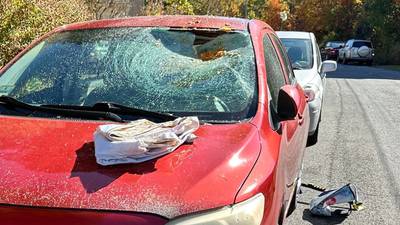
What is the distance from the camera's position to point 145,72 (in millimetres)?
3586

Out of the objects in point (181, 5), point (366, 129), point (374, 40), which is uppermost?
point (181, 5)

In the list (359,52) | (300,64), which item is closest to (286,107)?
(300,64)

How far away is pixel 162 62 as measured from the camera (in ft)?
12.0

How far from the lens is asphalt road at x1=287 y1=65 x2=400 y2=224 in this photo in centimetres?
523

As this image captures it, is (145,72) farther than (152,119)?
Yes

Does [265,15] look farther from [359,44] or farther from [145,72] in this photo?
[145,72]

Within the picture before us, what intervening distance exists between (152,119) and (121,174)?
719 mm

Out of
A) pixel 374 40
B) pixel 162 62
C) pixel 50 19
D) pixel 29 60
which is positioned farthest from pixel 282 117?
pixel 374 40

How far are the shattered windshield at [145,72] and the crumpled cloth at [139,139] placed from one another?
15.2 inches

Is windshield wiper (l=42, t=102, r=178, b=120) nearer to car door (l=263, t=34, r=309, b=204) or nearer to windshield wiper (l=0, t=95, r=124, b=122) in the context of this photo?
windshield wiper (l=0, t=95, r=124, b=122)

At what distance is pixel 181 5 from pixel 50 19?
1074 centimetres

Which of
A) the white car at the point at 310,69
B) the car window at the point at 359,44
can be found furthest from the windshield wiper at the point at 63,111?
the car window at the point at 359,44

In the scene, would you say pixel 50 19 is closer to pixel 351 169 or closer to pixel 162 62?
pixel 351 169

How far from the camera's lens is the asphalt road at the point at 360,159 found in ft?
17.2
